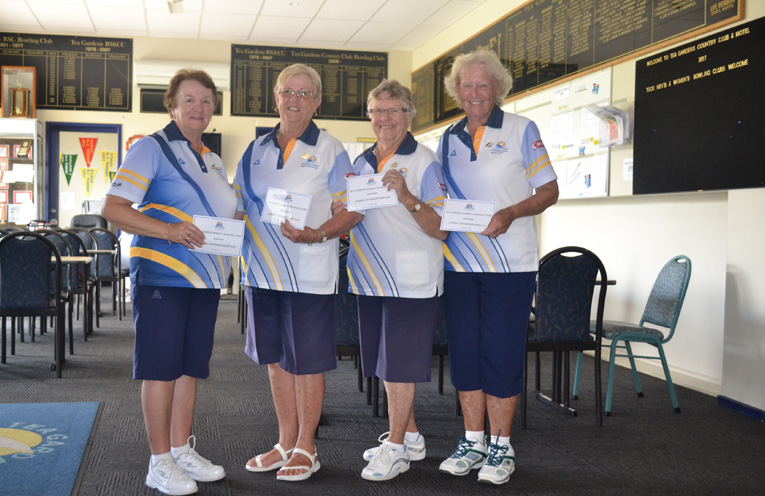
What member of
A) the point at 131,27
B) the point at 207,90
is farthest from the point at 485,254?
the point at 131,27

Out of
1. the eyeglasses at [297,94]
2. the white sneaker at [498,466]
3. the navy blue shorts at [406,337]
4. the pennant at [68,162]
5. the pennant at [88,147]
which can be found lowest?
the white sneaker at [498,466]

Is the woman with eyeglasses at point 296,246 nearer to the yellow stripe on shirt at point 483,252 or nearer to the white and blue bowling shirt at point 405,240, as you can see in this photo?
the white and blue bowling shirt at point 405,240

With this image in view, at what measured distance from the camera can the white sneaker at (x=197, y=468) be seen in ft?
8.13

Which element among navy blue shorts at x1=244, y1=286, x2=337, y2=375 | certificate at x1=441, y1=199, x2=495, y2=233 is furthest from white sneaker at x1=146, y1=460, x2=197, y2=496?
certificate at x1=441, y1=199, x2=495, y2=233

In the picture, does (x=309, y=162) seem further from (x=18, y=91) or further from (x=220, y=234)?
(x=18, y=91)

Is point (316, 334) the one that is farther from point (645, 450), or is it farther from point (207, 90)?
point (645, 450)

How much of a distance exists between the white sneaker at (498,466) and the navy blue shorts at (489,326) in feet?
0.65

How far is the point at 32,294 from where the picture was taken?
4.17 metres

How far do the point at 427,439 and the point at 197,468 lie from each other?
3.49 feet

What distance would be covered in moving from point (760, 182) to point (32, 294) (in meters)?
4.12

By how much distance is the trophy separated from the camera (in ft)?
27.2

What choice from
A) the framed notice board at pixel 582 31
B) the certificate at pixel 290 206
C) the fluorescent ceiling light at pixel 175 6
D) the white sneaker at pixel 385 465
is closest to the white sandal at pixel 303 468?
the white sneaker at pixel 385 465

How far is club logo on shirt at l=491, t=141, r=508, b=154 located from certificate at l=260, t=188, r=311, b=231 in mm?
682

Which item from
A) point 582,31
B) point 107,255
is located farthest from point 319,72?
point 582,31
